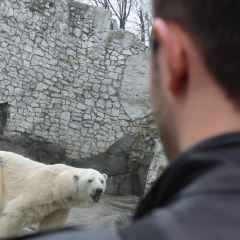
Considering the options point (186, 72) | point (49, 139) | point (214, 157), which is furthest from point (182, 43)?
point (49, 139)

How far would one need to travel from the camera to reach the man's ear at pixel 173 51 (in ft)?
2.09

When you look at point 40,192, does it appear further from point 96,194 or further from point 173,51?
point 173,51

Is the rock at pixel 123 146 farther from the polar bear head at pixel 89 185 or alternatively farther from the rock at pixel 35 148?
the polar bear head at pixel 89 185

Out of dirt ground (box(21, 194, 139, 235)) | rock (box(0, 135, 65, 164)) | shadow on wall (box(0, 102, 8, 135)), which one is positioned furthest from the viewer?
shadow on wall (box(0, 102, 8, 135))

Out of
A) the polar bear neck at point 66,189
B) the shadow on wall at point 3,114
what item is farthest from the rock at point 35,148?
the polar bear neck at point 66,189

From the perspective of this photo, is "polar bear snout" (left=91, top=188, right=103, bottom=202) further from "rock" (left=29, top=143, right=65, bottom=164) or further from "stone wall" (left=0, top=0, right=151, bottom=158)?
"stone wall" (left=0, top=0, right=151, bottom=158)

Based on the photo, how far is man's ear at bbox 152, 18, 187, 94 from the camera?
638 millimetres

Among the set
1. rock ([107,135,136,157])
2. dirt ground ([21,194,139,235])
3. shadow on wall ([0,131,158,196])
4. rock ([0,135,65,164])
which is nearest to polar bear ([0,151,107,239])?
dirt ground ([21,194,139,235])

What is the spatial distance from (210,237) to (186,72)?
189mm

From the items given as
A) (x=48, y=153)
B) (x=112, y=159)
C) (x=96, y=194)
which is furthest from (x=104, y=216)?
(x=48, y=153)

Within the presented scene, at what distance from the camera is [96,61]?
13.0 m

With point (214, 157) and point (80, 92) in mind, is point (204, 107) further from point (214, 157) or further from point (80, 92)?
point (80, 92)

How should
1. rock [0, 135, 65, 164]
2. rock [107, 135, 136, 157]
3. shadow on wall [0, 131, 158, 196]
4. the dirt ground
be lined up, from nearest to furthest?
the dirt ground → shadow on wall [0, 131, 158, 196] → rock [0, 135, 65, 164] → rock [107, 135, 136, 157]

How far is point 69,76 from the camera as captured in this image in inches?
507
